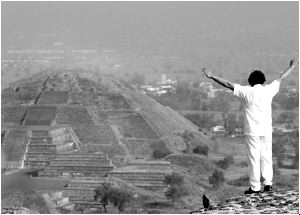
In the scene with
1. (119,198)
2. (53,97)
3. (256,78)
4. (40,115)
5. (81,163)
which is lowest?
(119,198)

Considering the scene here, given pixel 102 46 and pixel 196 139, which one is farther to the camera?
pixel 102 46

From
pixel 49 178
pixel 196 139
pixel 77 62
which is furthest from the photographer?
pixel 77 62

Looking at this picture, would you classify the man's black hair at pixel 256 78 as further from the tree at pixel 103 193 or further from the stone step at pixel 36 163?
the stone step at pixel 36 163

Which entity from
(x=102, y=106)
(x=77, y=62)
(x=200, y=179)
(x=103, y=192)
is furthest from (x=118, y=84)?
(x=77, y=62)

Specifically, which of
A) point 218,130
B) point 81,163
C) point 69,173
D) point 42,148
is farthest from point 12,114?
point 218,130

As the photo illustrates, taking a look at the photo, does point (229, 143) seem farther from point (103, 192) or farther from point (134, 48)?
point (134, 48)

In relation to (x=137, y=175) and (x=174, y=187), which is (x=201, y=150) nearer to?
(x=137, y=175)

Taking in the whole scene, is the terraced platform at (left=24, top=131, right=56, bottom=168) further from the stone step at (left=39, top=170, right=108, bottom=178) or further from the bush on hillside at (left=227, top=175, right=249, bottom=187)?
the bush on hillside at (left=227, top=175, right=249, bottom=187)

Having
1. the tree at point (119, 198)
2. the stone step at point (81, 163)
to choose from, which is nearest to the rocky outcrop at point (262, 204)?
the tree at point (119, 198)
